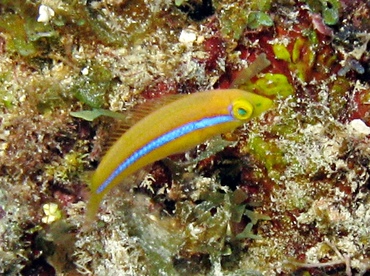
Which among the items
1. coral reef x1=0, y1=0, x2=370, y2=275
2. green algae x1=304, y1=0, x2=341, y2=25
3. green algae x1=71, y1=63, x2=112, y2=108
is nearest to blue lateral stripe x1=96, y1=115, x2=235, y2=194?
coral reef x1=0, y1=0, x2=370, y2=275

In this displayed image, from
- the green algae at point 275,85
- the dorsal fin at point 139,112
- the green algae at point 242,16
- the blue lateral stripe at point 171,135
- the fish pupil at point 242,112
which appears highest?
the green algae at point 242,16

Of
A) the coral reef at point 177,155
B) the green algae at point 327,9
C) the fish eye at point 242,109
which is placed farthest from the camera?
the green algae at point 327,9

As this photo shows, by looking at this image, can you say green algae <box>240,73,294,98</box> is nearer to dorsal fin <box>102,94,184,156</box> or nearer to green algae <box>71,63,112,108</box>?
green algae <box>71,63,112,108</box>

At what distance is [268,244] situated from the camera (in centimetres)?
443

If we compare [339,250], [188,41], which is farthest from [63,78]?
[339,250]

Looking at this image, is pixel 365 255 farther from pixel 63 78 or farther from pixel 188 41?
pixel 63 78

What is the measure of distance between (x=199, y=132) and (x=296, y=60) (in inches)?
65.2

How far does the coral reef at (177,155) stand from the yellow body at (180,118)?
3.19 feet

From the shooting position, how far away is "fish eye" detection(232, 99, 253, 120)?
2.71 meters

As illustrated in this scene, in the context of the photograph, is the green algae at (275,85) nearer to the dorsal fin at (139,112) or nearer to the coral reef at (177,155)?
the coral reef at (177,155)

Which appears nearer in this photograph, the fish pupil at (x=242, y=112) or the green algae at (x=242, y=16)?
the fish pupil at (x=242, y=112)

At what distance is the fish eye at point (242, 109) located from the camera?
271 centimetres

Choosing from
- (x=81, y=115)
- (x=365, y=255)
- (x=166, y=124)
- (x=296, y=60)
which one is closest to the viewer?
(x=166, y=124)

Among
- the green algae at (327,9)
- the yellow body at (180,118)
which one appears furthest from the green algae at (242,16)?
the yellow body at (180,118)
